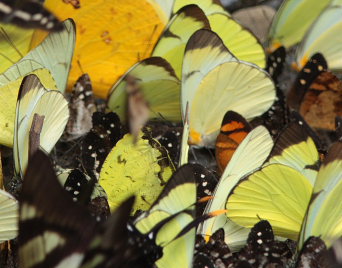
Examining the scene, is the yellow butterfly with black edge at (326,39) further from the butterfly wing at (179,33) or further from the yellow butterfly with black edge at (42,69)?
the yellow butterfly with black edge at (42,69)

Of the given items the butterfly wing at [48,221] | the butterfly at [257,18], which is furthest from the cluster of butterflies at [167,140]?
the butterfly at [257,18]

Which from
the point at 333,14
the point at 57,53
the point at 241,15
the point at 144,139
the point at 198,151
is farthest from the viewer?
the point at 241,15

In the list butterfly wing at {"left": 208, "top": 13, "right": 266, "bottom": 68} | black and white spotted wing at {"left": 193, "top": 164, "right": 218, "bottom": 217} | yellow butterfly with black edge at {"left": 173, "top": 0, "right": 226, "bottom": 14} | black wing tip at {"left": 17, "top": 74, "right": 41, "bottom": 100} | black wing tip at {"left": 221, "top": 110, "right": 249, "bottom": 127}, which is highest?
black wing tip at {"left": 17, "top": 74, "right": 41, "bottom": 100}

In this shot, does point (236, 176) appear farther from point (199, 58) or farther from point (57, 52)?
point (57, 52)

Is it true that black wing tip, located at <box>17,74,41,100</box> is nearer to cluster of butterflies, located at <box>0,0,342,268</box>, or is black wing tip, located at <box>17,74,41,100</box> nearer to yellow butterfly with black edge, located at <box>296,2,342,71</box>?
cluster of butterflies, located at <box>0,0,342,268</box>

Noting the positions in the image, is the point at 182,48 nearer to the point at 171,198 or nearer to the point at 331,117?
the point at 331,117

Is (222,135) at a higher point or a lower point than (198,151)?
higher

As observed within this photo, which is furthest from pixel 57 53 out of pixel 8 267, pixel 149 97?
pixel 8 267

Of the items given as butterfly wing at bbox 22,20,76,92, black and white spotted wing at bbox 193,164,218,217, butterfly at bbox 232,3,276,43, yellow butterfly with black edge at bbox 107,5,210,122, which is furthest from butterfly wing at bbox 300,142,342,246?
butterfly at bbox 232,3,276,43
